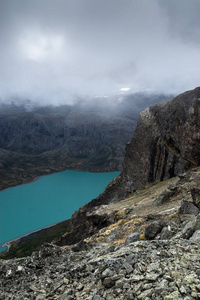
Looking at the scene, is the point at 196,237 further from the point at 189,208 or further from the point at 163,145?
the point at 163,145

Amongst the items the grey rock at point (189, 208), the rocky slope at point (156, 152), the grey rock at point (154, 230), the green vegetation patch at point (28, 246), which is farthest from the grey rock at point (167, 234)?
the green vegetation patch at point (28, 246)

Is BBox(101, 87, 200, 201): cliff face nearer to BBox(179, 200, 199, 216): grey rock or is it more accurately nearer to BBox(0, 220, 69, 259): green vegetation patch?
BBox(179, 200, 199, 216): grey rock

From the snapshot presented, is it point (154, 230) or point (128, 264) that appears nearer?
point (128, 264)

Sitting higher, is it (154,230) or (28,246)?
(154,230)

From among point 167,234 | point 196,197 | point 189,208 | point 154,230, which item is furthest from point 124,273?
point 196,197

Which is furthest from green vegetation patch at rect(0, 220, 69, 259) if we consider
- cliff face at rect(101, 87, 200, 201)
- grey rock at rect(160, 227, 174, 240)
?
grey rock at rect(160, 227, 174, 240)

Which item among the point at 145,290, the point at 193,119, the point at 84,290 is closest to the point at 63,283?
the point at 84,290

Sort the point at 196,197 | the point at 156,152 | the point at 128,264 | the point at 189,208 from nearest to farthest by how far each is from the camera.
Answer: the point at 128,264 < the point at 189,208 < the point at 196,197 < the point at 156,152

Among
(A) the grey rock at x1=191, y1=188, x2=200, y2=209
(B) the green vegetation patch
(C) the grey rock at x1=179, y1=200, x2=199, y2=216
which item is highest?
(A) the grey rock at x1=191, y1=188, x2=200, y2=209

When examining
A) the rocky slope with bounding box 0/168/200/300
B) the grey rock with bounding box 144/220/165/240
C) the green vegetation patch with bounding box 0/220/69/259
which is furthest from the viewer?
the green vegetation patch with bounding box 0/220/69/259
